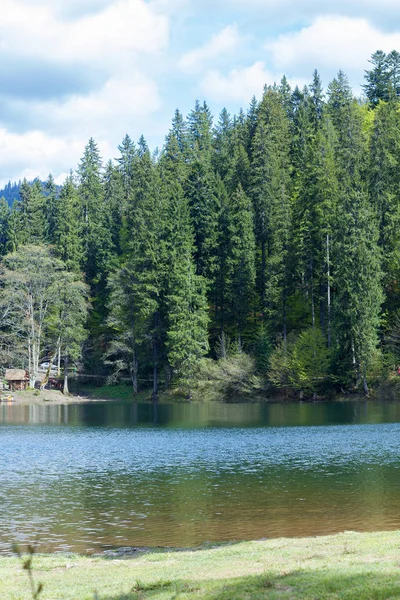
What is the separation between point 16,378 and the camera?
7325 centimetres

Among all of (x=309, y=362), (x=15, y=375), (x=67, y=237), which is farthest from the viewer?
(x=67, y=237)

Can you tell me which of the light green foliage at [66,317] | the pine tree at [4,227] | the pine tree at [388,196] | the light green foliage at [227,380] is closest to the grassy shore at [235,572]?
the light green foliage at [227,380]

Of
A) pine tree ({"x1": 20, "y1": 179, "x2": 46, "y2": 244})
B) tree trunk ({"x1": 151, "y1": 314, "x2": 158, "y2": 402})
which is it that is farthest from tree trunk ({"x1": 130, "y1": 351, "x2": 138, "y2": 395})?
pine tree ({"x1": 20, "y1": 179, "x2": 46, "y2": 244})

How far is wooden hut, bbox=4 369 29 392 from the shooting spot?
73.2 metres

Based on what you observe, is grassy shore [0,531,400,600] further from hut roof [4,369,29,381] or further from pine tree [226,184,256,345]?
hut roof [4,369,29,381]

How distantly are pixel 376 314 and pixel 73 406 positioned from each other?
28.7m

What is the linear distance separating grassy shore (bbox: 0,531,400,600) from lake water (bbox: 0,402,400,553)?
2.71 metres

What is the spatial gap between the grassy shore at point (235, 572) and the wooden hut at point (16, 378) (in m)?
61.5

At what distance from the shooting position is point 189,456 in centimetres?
3003

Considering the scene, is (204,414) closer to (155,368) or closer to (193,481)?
(155,368)

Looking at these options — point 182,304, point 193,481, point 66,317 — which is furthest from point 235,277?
point 193,481

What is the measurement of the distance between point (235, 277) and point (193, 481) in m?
51.3

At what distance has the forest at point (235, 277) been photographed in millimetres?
62781

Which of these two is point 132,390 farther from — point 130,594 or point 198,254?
point 130,594
